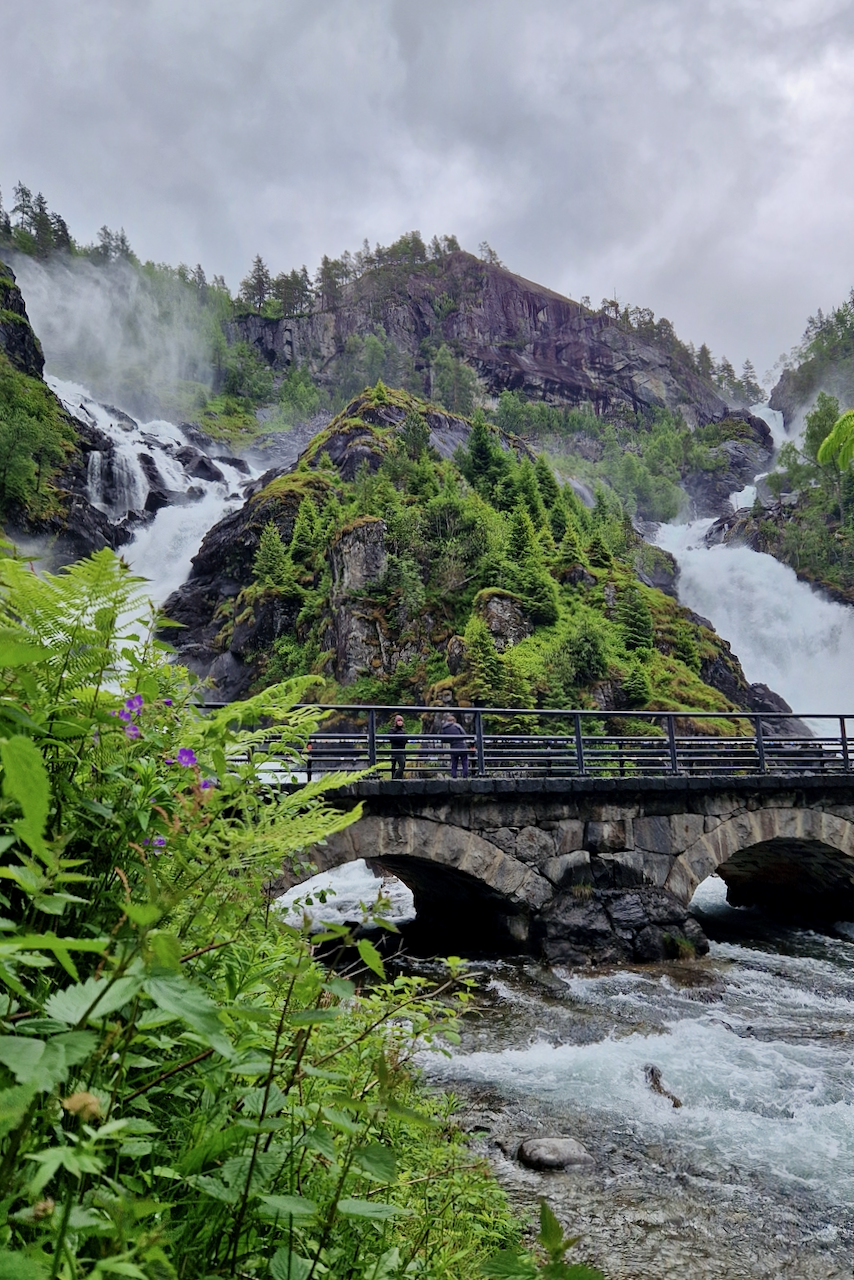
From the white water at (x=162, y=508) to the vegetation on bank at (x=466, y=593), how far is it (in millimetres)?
5000

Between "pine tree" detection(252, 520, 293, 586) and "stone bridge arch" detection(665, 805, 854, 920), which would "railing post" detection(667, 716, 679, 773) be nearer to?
"stone bridge arch" detection(665, 805, 854, 920)

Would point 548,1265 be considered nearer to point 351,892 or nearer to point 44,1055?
point 44,1055

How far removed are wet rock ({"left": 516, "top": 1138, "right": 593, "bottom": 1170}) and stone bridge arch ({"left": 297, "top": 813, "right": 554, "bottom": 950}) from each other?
14.3 feet

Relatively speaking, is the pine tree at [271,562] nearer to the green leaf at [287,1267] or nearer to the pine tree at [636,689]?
the pine tree at [636,689]

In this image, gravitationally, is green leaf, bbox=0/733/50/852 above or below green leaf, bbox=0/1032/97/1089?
above

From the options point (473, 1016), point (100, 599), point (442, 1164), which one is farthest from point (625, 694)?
point (100, 599)

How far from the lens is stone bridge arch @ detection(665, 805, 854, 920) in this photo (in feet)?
41.0

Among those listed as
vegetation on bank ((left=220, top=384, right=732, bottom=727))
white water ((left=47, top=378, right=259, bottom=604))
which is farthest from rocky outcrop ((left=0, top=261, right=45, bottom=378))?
vegetation on bank ((left=220, top=384, right=732, bottom=727))

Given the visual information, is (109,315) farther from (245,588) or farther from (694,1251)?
(694,1251)

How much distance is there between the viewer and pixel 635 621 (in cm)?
2881

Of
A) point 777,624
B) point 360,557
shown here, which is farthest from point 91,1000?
point 777,624

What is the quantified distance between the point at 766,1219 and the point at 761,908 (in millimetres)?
13859

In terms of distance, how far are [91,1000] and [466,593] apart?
27.9 meters

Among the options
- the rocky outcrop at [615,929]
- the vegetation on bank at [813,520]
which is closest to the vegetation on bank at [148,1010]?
the rocky outcrop at [615,929]
